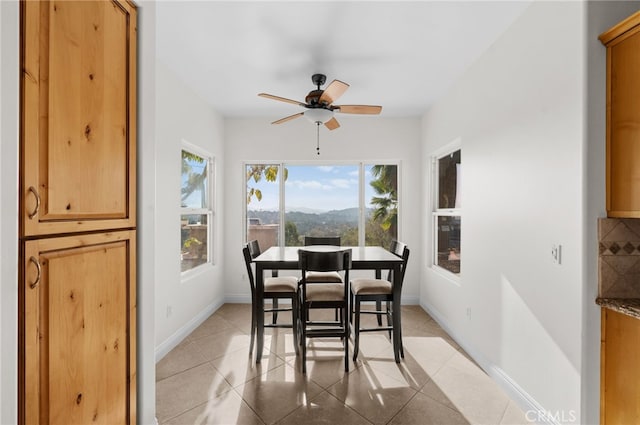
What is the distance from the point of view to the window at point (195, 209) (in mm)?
3389

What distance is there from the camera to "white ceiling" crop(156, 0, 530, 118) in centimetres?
204

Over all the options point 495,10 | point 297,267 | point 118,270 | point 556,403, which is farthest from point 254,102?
point 556,403

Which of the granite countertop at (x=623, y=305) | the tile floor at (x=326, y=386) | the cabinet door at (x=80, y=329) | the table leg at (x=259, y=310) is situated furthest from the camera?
the table leg at (x=259, y=310)

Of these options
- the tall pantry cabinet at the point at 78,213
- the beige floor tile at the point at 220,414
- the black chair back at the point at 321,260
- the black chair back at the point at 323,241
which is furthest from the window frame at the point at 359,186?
the tall pantry cabinet at the point at 78,213

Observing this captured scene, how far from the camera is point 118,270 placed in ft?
A: 4.58

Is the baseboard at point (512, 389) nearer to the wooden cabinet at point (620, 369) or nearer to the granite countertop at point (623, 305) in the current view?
the wooden cabinet at point (620, 369)

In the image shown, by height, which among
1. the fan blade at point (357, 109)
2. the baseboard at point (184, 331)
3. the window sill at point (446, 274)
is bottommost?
the baseboard at point (184, 331)

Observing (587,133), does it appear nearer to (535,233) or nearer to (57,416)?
(535,233)

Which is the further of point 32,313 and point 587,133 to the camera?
point 587,133

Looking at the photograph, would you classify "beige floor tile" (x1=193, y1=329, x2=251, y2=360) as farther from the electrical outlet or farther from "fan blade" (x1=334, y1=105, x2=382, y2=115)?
the electrical outlet

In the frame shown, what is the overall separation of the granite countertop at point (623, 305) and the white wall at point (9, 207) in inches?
94.2

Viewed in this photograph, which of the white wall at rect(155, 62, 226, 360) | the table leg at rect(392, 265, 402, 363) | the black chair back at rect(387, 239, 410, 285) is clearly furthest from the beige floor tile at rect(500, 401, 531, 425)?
the white wall at rect(155, 62, 226, 360)

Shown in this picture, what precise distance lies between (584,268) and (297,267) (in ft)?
6.09

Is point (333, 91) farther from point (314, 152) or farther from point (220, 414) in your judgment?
point (220, 414)
